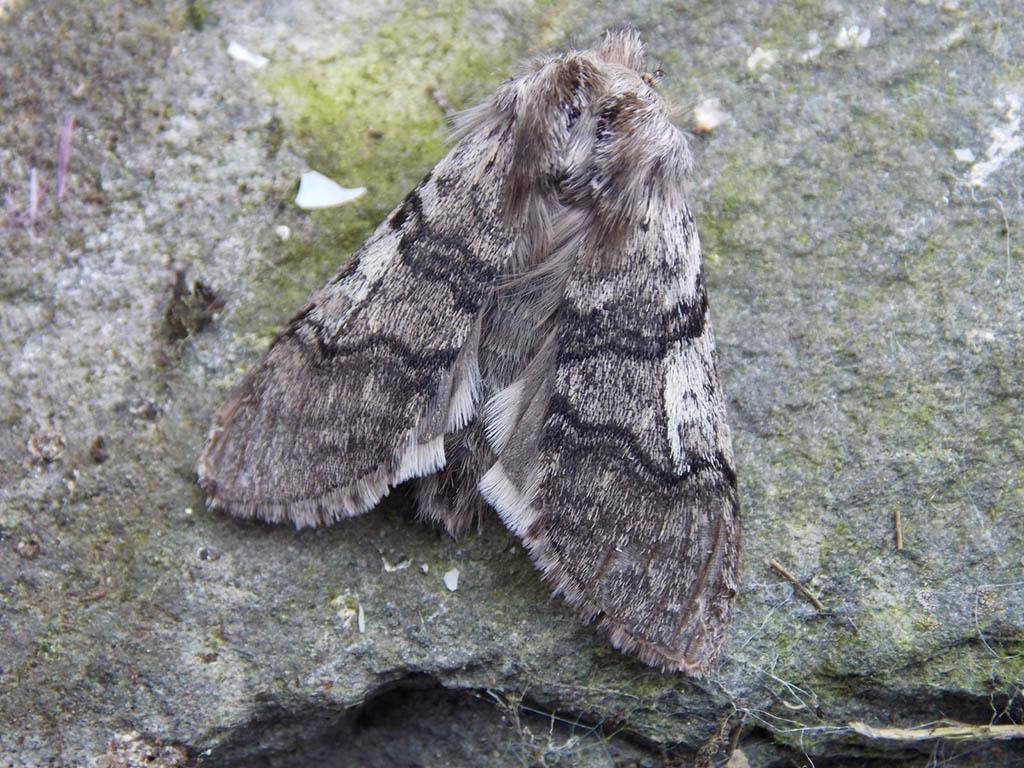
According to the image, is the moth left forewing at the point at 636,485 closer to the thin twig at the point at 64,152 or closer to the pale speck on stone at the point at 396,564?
the pale speck on stone at the point at 396,564

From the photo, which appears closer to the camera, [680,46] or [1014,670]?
[1014,670]

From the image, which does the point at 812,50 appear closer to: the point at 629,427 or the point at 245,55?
the point at 629,427

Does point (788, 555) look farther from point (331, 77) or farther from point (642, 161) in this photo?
point (331, 77)

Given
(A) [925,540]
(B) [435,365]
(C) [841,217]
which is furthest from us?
(C) [841,217]

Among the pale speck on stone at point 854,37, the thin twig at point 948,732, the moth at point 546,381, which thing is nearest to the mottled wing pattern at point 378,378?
the moth at point 546,381

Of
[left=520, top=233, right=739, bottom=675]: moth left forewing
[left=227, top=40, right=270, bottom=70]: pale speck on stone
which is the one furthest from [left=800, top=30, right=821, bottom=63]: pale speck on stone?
[left=227, top=40, right=270, bottom=70]: pale speck on stone

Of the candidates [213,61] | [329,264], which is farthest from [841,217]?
[213,61]

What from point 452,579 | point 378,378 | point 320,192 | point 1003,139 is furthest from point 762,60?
point 452,579
